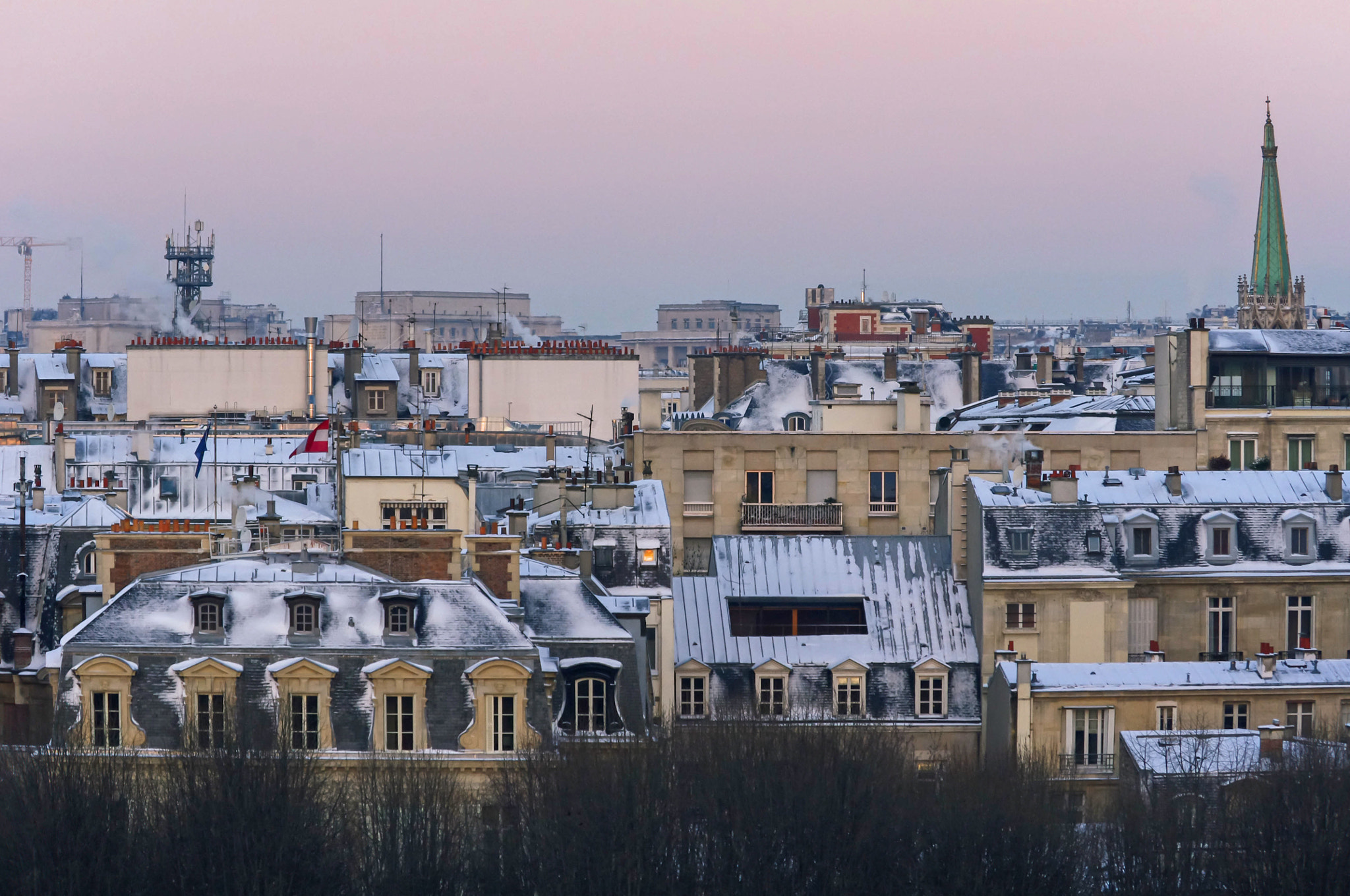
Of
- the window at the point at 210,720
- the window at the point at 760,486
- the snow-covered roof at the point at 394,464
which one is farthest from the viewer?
the window at the point at 760,486

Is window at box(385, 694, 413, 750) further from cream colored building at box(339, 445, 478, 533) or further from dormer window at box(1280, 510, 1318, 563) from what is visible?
dormer window at box(1280, 510, 1318, 563)

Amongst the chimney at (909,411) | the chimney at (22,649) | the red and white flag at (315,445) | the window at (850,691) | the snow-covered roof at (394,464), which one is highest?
the chimney at (909,411)

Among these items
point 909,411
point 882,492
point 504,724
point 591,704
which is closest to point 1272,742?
point 591,704

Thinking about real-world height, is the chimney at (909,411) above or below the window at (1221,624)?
above

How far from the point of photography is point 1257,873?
59531 millimetres

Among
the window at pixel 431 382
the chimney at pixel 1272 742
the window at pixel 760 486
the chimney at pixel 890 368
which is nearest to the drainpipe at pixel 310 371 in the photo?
the window at pixel 431 382

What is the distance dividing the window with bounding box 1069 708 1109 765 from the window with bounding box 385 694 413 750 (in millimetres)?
16527

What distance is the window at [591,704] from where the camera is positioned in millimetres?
66500

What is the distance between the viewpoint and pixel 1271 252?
5640 inches

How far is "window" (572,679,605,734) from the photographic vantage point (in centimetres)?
6650

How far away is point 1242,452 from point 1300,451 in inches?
98.7

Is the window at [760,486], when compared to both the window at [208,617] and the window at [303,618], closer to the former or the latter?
the window at [303,618]

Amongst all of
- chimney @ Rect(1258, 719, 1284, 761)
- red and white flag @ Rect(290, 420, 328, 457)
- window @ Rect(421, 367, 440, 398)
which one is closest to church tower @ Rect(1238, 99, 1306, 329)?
window @ Rect(421, 367, 440, 398)

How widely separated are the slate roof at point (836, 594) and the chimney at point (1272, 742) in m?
10.4
